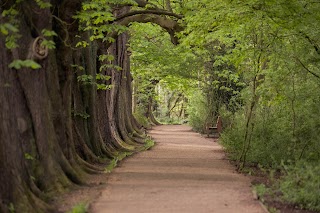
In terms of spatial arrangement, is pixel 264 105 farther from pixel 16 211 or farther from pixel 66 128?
pixel 16 211

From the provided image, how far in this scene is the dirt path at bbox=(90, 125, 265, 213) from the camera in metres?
9.22

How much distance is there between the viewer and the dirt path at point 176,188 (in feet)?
30.3

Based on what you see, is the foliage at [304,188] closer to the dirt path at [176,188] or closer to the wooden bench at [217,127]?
the dirt path at [176,188]

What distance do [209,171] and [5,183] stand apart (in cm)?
835

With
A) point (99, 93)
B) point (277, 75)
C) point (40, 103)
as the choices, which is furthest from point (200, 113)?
point (40, 103)

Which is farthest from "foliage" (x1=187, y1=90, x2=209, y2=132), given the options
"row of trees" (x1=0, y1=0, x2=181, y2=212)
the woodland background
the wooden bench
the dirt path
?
"row of trees" (x1=0, y1=0, x2=181, y2=212)

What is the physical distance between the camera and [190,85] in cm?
3750

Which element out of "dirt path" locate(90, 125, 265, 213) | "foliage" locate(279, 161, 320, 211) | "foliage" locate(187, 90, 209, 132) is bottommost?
"dirt path" locate(90, 125, 265, 213)

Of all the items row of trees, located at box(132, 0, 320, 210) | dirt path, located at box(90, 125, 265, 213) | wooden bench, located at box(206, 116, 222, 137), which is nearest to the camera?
dirt path, located at box(90, 125, 265, 213)

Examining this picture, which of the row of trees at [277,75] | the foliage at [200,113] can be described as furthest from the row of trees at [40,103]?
the foliage at [200,113]

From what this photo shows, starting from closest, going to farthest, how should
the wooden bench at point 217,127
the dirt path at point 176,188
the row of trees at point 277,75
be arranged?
the dirt path at point 176,188
the row of trees at point 277,75
the wooden bench at point 217,127

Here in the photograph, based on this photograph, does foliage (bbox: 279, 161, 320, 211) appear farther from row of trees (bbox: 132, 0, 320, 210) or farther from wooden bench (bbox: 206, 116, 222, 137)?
wooden bench (bbox: 206, 116, 222, 137)


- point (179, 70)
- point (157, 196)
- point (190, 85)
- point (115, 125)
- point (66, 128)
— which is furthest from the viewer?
point (190, 85)

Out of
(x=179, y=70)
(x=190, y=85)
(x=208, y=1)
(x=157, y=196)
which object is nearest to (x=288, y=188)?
(x=157, y=196)
